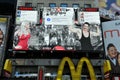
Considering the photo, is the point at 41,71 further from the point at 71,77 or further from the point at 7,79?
the point at 71,77

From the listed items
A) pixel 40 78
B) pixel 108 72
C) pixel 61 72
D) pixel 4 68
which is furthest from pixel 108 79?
pixel 4 68

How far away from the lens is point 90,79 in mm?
49875

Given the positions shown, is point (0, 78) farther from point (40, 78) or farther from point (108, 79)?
point (108, 79)

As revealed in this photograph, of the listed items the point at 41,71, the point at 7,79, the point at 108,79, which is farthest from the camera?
the point at 108,79

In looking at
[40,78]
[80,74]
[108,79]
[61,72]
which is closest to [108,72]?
[108,79]

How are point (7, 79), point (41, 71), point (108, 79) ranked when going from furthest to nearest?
point (108, 79), point (7, 79), point (41, 71)

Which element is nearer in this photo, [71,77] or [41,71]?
[41,71]

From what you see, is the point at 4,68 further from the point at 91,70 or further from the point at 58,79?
the point at 91,70

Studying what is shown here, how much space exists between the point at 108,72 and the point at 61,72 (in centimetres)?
760

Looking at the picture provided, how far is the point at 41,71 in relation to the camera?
3838 cm

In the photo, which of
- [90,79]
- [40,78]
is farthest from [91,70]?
[40,78]

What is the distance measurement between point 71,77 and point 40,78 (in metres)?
10.8

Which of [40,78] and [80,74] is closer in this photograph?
[40,78]

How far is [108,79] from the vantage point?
4891 cm
